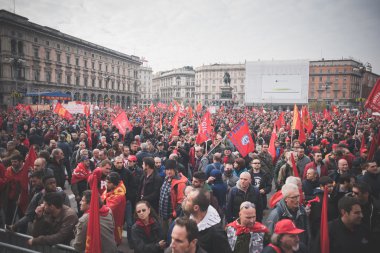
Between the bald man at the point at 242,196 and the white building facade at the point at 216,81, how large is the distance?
277 ft

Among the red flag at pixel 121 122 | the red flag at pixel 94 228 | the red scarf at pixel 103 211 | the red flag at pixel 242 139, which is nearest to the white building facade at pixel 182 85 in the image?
the red flag at pixel 121 122

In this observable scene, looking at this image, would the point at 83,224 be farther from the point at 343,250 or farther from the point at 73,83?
the point at 73,83

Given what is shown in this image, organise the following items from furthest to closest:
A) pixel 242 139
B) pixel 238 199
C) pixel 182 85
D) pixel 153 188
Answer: pixel 182 85
pixel 242 139
pixel 153 188
pixel 238 199

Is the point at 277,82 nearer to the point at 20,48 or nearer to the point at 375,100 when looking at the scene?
the point at 375,100

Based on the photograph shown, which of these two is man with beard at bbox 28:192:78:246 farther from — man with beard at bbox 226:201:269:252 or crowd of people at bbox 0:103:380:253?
man with beard at bbox 226:201:269:252

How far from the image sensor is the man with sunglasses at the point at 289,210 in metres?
3.28

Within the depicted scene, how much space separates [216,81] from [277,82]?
42.0 meters

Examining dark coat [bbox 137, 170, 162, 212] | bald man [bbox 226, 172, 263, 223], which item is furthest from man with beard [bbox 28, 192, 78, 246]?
bald man [bbox 226, 172, 263, 223]

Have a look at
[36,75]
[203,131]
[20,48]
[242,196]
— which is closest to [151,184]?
[242,196]

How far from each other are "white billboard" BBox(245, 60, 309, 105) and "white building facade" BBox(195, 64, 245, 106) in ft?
114

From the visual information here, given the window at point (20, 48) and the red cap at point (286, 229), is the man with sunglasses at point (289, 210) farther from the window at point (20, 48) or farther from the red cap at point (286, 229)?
the window at point (20, 48)

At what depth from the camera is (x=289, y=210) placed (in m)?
3.36

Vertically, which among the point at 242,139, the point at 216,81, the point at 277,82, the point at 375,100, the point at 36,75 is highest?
the point at 216,81

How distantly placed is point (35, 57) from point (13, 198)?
53.7 m
